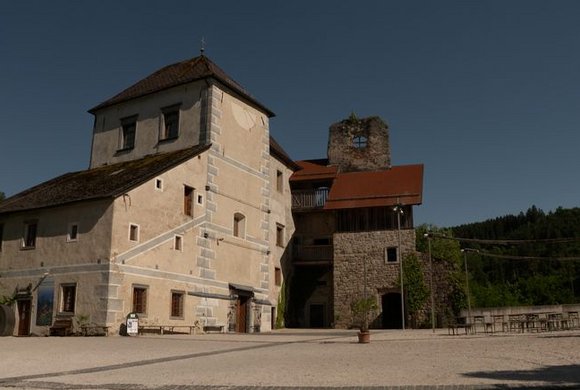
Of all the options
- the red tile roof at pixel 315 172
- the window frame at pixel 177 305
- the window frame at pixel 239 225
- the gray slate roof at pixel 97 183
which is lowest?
the window frame at pixel 177 305

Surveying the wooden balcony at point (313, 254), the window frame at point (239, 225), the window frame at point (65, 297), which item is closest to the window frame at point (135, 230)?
the window frame at point (65, 297)

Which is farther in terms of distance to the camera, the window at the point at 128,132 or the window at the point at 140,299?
the window at the point at 128,132

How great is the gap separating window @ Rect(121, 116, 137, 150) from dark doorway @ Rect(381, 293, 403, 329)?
55.3ft

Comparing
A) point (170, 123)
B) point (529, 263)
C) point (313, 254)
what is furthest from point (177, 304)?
point (529, 263)

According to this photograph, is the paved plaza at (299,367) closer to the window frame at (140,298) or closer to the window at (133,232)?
the window frame at (140,298)

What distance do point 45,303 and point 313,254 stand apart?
1663 cm

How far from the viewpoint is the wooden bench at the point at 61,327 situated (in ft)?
73.3

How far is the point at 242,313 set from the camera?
1146 inches

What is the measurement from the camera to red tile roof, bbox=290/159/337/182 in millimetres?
36250

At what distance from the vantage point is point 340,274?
33.1 metres

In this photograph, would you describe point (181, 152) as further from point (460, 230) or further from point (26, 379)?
point (460, 230)

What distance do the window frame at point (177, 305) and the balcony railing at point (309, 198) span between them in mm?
12777

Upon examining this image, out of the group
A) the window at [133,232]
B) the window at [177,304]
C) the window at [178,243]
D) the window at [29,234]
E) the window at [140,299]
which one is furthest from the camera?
the window at [29,234]

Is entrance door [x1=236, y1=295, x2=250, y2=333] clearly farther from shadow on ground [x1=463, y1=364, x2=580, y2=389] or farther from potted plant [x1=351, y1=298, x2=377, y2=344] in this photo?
shadow on ground [x1=463, y1=364, x2=580, y2=389]
